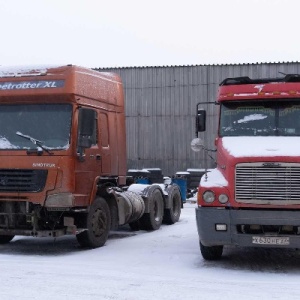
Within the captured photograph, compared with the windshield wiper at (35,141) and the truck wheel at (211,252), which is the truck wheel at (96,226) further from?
the truck wheel at (211,252)

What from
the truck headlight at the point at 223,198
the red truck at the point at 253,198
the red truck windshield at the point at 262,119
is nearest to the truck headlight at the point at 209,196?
the red truck at the point at 253,198

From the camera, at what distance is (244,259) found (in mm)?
10570

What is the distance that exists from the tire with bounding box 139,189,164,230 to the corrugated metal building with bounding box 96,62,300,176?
43.8ft

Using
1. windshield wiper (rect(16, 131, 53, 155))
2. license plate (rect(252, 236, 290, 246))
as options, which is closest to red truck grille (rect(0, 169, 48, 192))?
windshield wiper (rect(16, 131, 53, 155))

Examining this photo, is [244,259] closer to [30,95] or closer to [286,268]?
[286,268]

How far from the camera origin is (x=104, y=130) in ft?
40.1

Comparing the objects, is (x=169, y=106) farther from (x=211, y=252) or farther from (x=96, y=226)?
(x=211, y=252)

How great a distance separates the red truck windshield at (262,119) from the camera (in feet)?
34.6

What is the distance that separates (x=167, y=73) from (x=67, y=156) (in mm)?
19715

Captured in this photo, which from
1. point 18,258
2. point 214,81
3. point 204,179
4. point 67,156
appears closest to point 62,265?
point 18,258

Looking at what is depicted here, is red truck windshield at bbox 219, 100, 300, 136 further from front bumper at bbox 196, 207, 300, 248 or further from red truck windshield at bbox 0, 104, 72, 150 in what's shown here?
red truck windshield at bbox 0, 104, 72, 150

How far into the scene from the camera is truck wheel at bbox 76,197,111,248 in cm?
1151

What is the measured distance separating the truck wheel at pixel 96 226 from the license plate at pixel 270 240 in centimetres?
354

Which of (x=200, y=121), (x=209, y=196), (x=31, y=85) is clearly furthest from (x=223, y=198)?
(x=31, y=85)
